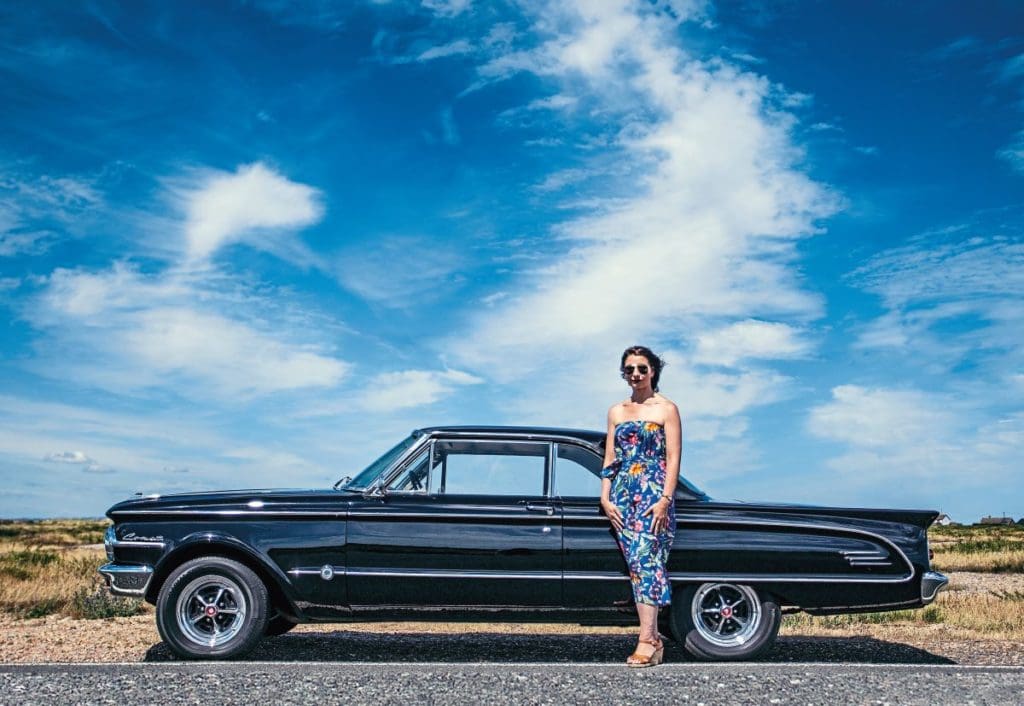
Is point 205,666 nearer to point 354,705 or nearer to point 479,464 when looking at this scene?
point 354,705

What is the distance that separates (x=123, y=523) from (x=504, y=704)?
3.53m

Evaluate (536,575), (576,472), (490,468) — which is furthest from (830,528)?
(490,468)

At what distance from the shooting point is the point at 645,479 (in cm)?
709

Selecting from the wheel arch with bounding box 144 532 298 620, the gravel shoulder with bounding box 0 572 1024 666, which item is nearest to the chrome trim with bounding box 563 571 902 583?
the gravel shoulder with bounding box 0 572 1024 666

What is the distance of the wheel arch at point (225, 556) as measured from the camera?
7363mm

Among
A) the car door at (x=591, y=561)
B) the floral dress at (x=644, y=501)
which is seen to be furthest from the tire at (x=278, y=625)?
the floral dress at (x=644, y=501)

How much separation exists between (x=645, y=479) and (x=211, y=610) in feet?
10.7

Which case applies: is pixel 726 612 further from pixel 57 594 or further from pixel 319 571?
pixel 57 594

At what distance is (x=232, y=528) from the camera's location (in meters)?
7.42

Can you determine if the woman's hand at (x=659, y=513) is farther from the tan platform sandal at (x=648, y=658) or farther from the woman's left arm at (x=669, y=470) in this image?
the tan platform sandal at (x=648, y=658)

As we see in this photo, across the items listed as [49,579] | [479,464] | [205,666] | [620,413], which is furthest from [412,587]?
[49,579]

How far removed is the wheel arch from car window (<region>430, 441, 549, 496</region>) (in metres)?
1.31

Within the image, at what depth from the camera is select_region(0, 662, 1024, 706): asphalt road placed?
5703mm

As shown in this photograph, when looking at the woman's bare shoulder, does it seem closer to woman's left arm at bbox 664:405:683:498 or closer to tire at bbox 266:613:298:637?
woman's left arm at bbox 664:405:683:498
